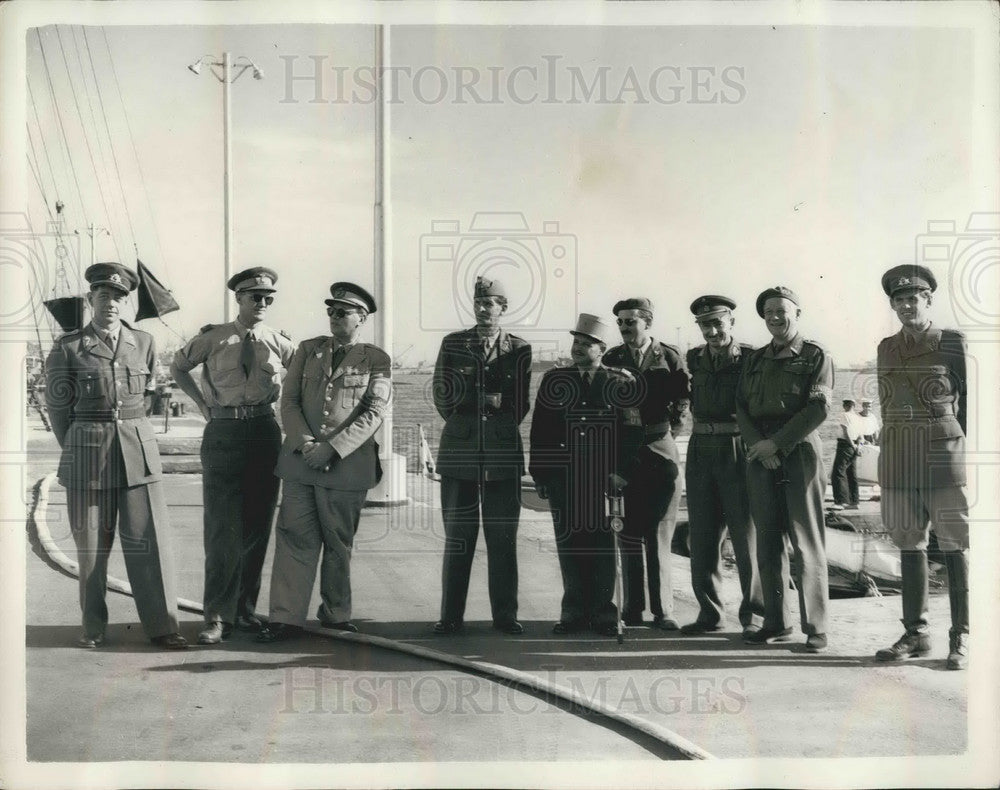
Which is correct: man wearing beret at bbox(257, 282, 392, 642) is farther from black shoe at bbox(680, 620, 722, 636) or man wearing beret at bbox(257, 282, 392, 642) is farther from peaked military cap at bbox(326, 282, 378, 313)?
black shoe at bbox(680, 620, 722, 636)

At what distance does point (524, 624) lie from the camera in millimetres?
5844

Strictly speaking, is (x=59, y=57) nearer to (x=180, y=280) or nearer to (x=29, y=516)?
(x=180, y=280)

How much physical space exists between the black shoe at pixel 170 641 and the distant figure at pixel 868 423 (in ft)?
11.8

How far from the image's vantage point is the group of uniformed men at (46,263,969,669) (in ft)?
17.7

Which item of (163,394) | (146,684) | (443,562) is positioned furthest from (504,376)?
(146,684)

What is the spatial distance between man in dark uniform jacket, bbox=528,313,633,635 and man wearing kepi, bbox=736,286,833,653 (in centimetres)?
69

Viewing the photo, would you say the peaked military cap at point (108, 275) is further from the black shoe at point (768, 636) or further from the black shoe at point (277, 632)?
the black shoe at point (768, 636)

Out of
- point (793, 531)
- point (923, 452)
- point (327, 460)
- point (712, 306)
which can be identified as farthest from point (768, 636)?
point (327, 460)

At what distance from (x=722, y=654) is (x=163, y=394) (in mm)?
3237

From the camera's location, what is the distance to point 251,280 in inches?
223

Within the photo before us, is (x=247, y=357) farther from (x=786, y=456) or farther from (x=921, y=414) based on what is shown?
(x=921, y=414)

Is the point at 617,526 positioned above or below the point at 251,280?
below

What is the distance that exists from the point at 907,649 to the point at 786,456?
1.08 meters

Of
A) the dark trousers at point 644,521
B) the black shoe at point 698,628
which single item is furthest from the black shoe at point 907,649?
the dark trousers at point 644,521
